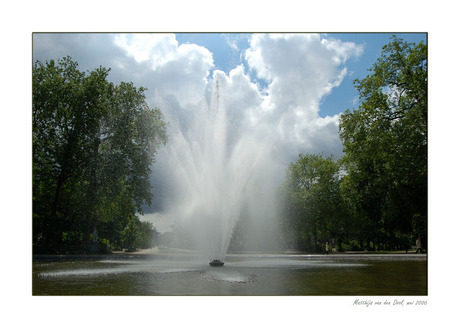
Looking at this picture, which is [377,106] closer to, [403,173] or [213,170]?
[403,173]

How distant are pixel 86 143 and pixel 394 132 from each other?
22.5 meters

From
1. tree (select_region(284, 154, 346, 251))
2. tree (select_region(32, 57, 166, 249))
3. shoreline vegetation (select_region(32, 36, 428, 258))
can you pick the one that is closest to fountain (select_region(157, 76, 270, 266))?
shoreline vegetation (select_region(32, 36, 428, 258))

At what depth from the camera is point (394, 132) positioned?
22.7 meters

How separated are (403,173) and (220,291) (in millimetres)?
14899

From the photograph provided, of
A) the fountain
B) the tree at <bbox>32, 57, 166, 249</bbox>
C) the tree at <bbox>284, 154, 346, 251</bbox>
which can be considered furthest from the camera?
the tree at <bbox>284, 154, 346, 251</bbox>

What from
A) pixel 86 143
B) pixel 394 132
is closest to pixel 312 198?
pixel 394 132

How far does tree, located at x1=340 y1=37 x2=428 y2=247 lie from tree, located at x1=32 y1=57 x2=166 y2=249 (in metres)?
17.4

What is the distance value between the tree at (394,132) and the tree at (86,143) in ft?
57.1

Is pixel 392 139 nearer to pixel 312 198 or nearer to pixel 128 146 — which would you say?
pixel 128 146

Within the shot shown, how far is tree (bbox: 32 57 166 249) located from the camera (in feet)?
88.9

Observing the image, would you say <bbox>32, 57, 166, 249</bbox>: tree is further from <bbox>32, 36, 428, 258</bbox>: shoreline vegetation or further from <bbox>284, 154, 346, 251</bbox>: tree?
<bbox>284, 154, 346, 251</bbox>: tree

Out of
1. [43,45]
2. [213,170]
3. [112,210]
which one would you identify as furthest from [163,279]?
[112,210]

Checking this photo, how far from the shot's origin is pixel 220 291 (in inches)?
418

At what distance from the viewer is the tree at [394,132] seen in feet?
66.0
